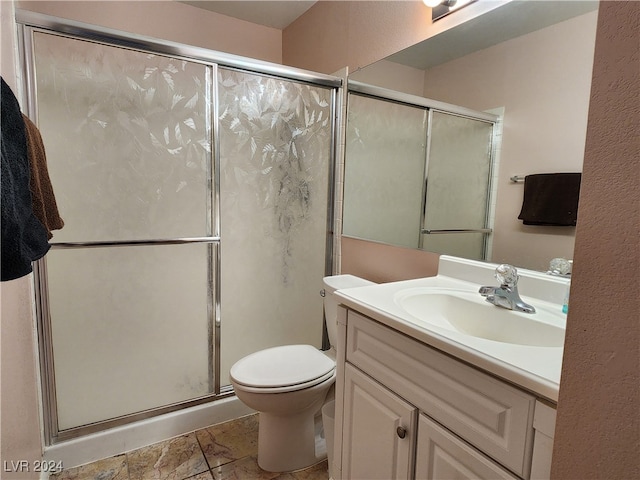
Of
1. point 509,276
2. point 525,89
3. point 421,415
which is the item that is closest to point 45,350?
point 421,415

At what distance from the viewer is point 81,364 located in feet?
5.22

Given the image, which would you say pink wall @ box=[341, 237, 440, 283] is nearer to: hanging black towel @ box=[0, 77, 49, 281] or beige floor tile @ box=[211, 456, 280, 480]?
beige floor tile @ box=[211, 456, 280, 480]

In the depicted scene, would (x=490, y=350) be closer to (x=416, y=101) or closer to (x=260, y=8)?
(x=416, y=101)

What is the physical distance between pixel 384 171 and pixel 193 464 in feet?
5.36

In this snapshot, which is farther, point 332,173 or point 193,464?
point 332,173

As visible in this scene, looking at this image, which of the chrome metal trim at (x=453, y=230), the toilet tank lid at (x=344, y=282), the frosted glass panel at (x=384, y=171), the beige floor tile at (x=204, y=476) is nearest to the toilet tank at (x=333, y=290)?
the toilet tank lid at (x=344, y=282)

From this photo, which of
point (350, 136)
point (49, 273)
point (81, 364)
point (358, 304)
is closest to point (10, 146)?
point (358, 304)

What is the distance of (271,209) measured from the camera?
193 centimetres

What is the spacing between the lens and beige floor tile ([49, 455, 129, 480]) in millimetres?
1506

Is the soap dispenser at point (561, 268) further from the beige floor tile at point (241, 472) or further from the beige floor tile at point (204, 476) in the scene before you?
the beige floor tile at point (204, 476)

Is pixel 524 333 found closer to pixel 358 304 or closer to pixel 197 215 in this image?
pixel 358 304

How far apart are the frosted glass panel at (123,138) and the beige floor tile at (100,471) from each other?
998mm

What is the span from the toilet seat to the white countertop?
55 centimetres

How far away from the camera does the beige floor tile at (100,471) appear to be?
1.51 metres
